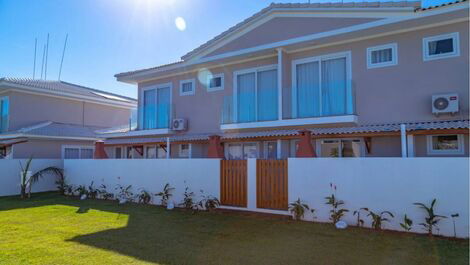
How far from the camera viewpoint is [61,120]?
27.6 metres

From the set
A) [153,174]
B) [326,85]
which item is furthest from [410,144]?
[153,174]

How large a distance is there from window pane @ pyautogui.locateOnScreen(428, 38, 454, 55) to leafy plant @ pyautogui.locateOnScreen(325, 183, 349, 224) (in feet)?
22.6

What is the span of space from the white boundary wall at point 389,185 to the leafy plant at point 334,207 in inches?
5.1

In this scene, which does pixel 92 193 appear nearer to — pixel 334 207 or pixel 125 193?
pixel 125 193

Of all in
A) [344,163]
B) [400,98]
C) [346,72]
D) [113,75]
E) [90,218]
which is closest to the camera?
[344,163]

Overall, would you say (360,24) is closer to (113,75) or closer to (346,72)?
(346,72)

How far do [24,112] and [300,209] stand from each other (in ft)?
77.1

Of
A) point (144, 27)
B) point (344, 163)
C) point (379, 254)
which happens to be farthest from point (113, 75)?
point (379, 254)

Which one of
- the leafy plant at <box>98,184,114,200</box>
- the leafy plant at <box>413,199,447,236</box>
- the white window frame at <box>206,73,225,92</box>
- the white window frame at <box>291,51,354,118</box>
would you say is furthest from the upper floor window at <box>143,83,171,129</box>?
the leafy plant at <box>413,199,447,236</box>

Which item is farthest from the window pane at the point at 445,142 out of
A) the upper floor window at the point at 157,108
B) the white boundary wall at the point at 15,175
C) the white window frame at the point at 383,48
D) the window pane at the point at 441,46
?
the white boundary wall at the point at 15,175

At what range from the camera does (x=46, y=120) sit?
26.7m

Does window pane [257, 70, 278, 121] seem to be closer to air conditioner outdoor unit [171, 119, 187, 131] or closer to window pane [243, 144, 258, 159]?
window pane [243, 144, 258, 159]

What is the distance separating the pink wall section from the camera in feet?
48.4

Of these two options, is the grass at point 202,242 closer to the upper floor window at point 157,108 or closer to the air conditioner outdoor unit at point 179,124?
the air conditioner outdoor unit at point 179,124
